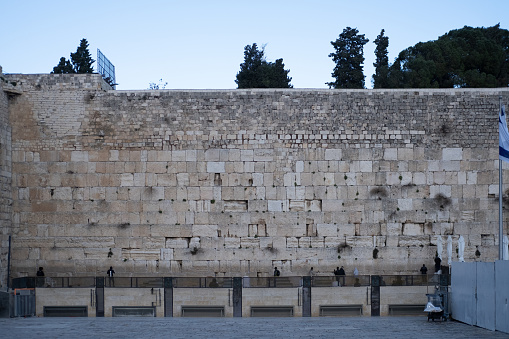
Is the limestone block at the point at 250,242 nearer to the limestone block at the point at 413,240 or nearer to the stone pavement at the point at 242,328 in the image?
the limestone block at the point at 413,240

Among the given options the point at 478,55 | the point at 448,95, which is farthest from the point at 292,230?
the point at 478,55

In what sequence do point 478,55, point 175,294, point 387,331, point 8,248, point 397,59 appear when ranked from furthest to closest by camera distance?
point 397,59
point 478,55
point 8,248
point 175,294
point 387,331

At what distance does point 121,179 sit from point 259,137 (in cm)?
366

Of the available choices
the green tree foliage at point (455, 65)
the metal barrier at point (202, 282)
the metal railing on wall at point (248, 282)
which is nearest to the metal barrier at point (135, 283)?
the metal railing on wall at point (248, 282)

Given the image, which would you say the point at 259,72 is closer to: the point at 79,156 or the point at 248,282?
the point at 79,156

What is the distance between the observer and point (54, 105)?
2019cm

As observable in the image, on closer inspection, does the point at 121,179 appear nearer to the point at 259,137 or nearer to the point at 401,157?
the point at 259,137

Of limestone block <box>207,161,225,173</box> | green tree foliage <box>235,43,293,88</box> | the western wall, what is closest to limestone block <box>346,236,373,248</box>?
the western wall

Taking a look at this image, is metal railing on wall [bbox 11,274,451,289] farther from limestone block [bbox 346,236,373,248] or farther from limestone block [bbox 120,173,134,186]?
limestone block [bbox 120,173,134,186]

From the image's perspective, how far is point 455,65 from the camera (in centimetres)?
2953

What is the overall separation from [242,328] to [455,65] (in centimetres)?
1903

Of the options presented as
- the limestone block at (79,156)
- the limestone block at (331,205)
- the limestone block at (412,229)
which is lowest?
the limestone block at (412,229)

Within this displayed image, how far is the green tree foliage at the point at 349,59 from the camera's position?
3152 cm

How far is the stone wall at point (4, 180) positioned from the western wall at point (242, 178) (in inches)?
2.5
